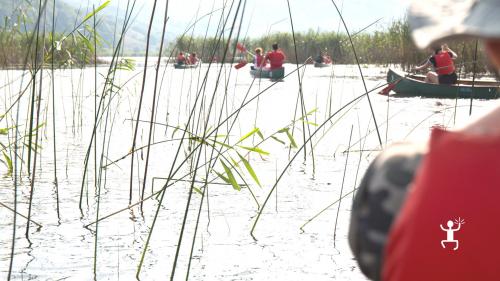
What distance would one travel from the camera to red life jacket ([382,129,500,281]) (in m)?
0.64

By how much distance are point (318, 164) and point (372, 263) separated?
5185 millimetres

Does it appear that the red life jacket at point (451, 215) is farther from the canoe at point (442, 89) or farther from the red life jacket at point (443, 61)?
the red life jacket at point (443, 61)

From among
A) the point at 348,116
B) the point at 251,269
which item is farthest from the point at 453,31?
the point at 348,116

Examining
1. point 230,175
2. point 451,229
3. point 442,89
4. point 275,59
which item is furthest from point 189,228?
point 275,59

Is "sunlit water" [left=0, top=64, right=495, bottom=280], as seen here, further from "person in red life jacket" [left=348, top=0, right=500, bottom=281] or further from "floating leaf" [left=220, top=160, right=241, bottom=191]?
"person in red life jacket" [left=348, top=0, right=500, bottom=281]

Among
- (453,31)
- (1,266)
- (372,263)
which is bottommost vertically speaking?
(1,266)

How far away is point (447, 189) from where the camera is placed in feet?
2.14

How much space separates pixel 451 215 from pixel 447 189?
26 mm

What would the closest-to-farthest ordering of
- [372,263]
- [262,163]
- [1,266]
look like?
[372,263] → [1,266] → [262,163]

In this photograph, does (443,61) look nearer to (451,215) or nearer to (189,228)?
(189,228)

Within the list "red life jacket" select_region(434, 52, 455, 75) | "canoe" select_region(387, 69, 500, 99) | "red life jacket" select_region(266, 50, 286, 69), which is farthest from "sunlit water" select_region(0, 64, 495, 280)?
"red life jacket" select_region(266, 50, 286, 69)

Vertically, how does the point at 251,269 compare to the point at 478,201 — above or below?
below

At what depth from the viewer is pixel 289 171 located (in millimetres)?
5590

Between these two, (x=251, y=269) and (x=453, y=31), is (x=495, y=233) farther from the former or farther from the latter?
(x=251, y=269)
